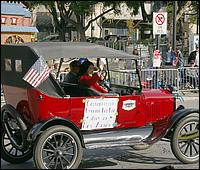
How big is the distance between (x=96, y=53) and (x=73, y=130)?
1.16 m

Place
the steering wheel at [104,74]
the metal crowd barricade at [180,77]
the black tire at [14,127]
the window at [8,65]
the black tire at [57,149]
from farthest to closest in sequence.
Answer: the metal crowd barricade at [180,77]
the steering wheel at [104,74]
the window at [8,65]
the black tire at [14,127]
the black tire at [57,149]

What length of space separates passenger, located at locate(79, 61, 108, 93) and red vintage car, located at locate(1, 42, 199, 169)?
105mm

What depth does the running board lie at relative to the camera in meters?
6.82

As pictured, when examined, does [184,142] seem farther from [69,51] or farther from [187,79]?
[187,79]

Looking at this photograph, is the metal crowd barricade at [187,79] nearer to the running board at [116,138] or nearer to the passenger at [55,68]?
the passenger at [55,68]

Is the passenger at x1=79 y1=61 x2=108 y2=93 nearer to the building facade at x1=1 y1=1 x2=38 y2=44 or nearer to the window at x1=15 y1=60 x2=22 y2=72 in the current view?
the window at x1=15 y1=60 x2=22 y2=72

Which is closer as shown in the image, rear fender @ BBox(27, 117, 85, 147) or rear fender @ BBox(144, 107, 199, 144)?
rear fender @ BBox(27, 117, 85, 147)

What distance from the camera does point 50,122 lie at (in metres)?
6.46

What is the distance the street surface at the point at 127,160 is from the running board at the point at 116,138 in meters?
0.39

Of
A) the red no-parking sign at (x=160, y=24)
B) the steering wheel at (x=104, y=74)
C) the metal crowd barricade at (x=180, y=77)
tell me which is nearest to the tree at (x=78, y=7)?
the red no-parking sign at (x=160, y=24)

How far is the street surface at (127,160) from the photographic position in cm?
714

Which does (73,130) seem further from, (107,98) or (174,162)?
(174,162)

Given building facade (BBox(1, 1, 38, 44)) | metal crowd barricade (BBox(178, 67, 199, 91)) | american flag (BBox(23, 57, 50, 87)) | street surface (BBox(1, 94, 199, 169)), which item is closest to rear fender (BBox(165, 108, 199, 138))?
street surface (BBox(1, 94, 199, 169))

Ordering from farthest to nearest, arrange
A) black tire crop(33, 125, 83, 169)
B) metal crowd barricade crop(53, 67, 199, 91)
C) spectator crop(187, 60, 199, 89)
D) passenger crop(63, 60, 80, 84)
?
spectator crop(187, 60, 199, 89)
metal crowd barricade crop(53, 67, 199, 91)
passenger crop(63, 60, 80, 84)
black tire crop(33, 125, 83, 169)
